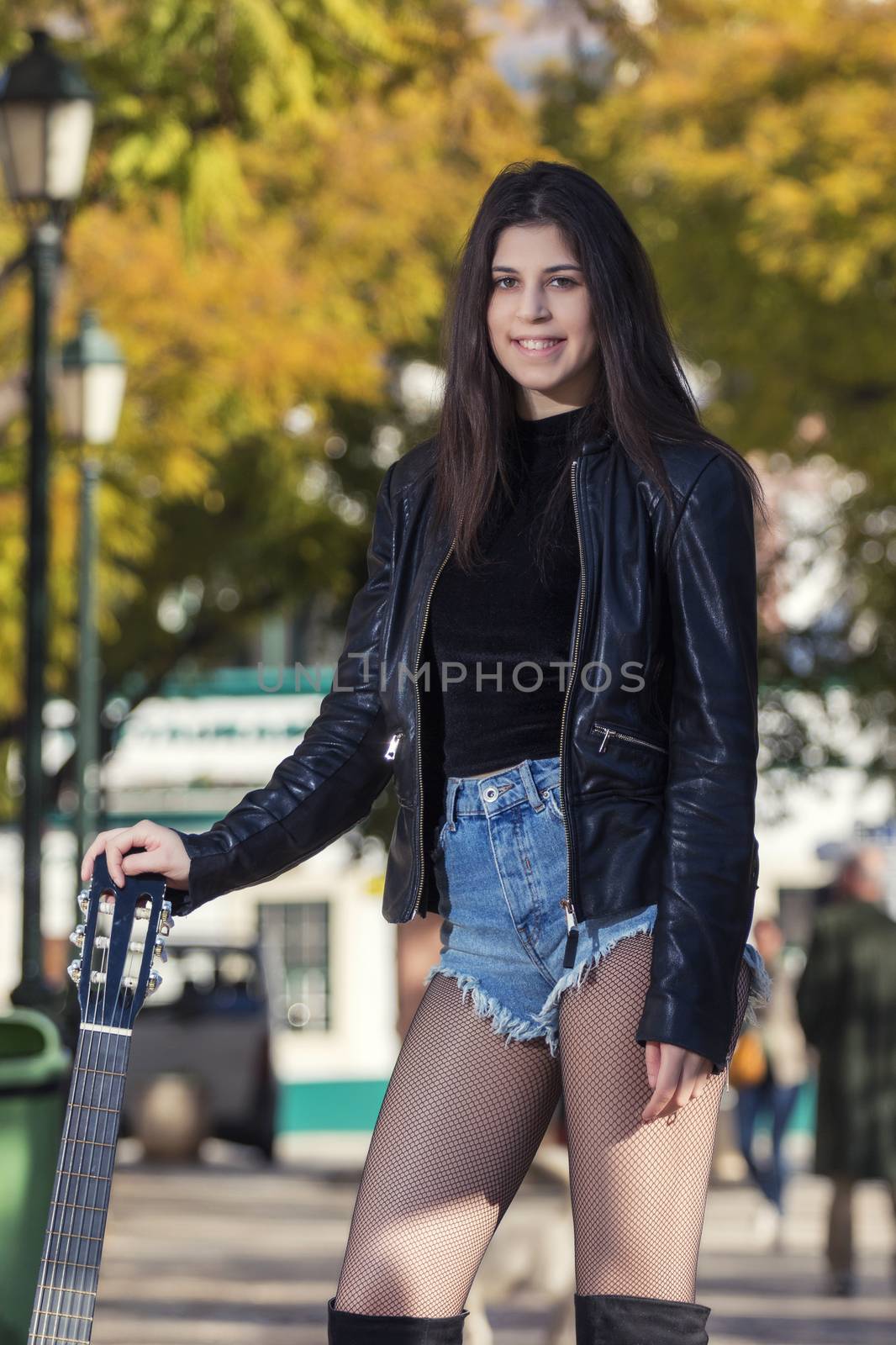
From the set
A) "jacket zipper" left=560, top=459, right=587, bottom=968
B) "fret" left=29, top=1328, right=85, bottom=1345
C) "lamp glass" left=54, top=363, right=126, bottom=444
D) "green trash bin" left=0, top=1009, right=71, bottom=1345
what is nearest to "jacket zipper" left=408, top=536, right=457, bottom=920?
"jacket zipper" left=560, top=459, right=587, bottom=968

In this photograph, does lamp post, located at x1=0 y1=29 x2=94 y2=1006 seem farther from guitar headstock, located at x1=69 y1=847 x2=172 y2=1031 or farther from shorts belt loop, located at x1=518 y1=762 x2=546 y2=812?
shorts belt loop, located at x1=518 y1=762 x2=546 y2=812

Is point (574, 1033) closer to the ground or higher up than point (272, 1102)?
higher up

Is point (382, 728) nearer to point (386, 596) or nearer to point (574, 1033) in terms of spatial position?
point (386, 596)

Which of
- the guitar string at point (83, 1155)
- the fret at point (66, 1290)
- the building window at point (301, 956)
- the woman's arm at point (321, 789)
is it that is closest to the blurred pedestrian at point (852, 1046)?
the woman's arm at point (321, 789)

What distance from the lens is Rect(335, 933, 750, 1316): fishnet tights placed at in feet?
9.36

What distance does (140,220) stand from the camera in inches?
539

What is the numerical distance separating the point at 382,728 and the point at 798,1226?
11447 mm

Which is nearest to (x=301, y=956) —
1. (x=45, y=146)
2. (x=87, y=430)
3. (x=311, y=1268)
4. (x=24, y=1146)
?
(x=87, y=430)

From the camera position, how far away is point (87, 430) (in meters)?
12.4

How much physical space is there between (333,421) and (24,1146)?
13369 mm

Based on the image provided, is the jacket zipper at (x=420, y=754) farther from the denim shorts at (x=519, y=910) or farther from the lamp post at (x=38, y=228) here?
the lamp post at (x=38, y=228)

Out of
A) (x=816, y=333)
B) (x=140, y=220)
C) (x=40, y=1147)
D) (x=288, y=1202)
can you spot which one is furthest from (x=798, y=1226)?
(x=40, y=1147)

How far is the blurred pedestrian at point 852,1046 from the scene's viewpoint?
10461mm

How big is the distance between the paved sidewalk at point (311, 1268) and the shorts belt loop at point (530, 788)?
156 inches
